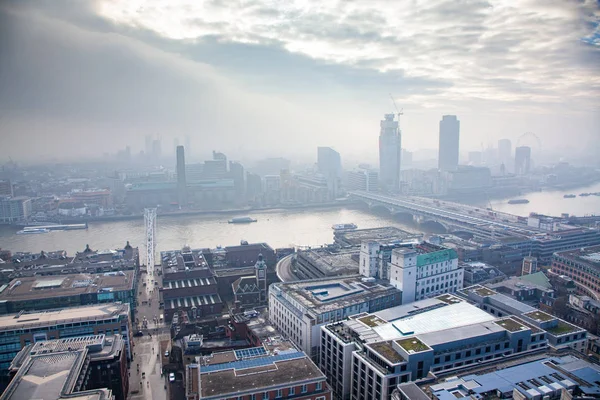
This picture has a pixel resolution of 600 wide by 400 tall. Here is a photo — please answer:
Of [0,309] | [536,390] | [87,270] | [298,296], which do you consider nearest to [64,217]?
[87,270]

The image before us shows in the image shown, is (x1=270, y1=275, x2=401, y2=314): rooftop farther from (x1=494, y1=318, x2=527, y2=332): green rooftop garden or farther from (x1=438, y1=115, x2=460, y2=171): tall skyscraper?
(x1=438, y1=115, x2=460, y2=171): tall skyscraper

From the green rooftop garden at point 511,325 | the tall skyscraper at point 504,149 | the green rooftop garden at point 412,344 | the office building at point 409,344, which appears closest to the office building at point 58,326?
the office building at point 409,344

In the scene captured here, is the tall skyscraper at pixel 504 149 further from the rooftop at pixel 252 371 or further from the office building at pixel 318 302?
the rooftop at pixel 252 371

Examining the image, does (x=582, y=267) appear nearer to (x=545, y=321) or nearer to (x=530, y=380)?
(x=545, y=321)

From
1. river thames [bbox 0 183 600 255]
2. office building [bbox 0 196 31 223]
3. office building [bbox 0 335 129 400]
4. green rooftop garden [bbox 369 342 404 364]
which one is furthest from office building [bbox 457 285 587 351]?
office building [bbox 0 196 31 223]

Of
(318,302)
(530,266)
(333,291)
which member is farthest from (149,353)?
(530,266)

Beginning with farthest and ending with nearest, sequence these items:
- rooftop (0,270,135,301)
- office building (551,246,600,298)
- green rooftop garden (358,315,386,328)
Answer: office building (551,246,600,298), rooftop (0,270,135,301), green rooftop garden (358,315,386,328)
